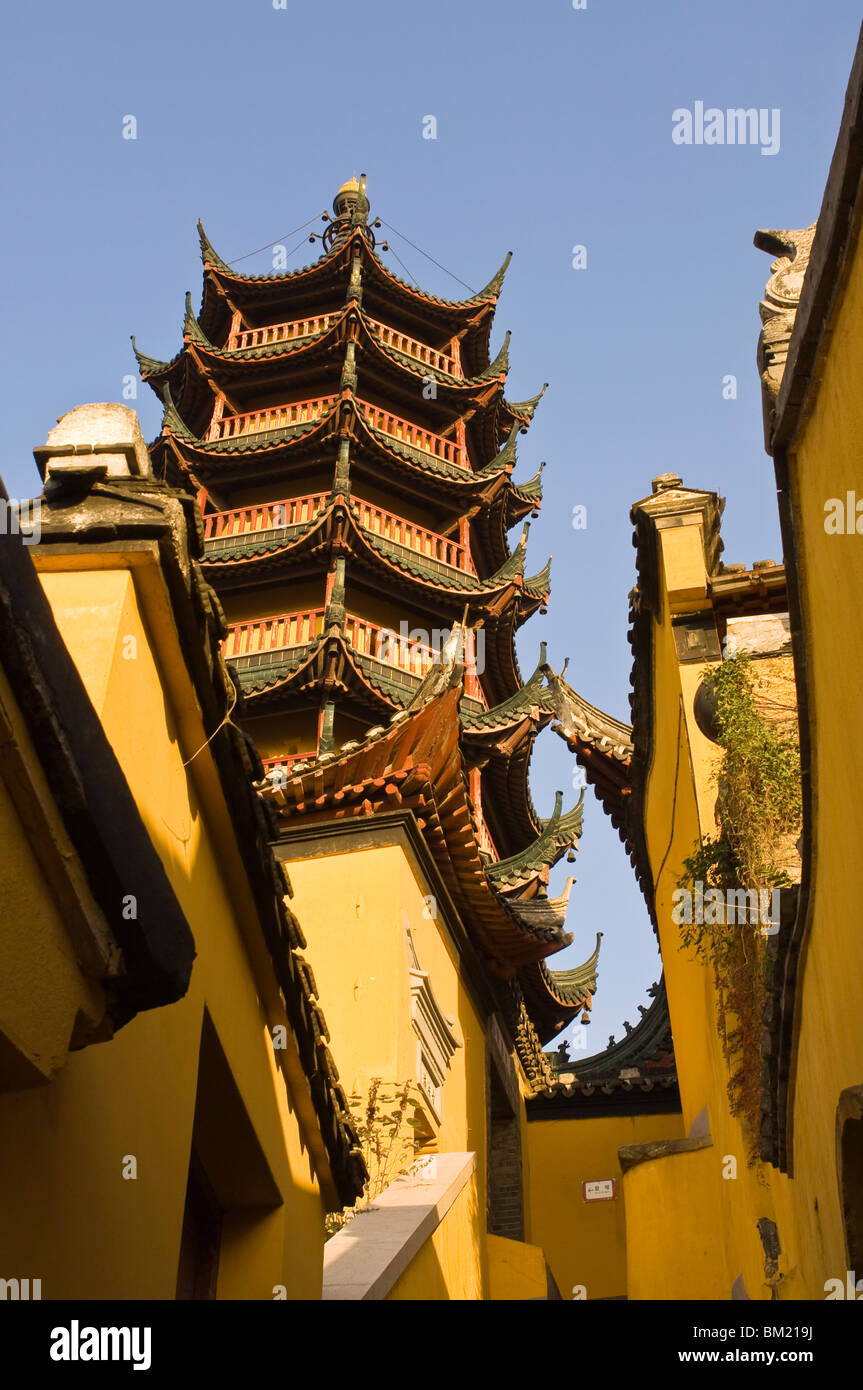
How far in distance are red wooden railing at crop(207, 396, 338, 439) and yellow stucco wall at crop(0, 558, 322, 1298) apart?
17.9 metres

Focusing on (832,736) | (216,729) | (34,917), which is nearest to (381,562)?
(216,729)

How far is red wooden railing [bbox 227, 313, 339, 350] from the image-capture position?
80.9 feet

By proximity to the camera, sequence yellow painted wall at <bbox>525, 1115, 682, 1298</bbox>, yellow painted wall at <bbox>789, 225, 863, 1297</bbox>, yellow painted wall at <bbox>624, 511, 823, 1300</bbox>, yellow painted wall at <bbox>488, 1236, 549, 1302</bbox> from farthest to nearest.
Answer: yellow painted wall at <bbox>525, 1115, 682, 1298</bbox>
yellow painted wall at <bbox>488, 1236, 549, 1302</bbox>
yellow painted wall at <bbox>624, 511, 823, 1300</bbox>
yellow painted wall at <bbox>789, 225, 863, 1297</bbox>

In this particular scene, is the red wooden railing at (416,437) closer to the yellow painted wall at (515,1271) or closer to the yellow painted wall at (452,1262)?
the yellow painted wall at (515,1271)

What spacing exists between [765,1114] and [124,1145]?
3435 mm

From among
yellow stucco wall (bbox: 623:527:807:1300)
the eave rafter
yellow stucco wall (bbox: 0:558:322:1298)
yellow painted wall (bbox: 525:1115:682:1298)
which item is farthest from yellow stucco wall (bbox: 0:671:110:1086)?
yellow painted wall (bbox: 525:1115:682:1298)

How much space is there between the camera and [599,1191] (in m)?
15.8

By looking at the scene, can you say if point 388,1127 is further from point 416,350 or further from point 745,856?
point 416,350

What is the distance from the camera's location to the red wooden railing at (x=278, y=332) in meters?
24.7

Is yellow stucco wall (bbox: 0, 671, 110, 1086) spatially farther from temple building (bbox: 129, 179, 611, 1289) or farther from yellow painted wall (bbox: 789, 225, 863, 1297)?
temple building (bbox: 129, 179, 611, 1289)

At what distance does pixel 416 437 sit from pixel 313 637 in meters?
6.37

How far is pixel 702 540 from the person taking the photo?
10.4 meters

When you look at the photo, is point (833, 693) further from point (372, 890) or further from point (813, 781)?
point (372, 890)

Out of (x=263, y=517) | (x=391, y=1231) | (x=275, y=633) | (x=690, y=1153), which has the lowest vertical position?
(x=391, y=1231)
